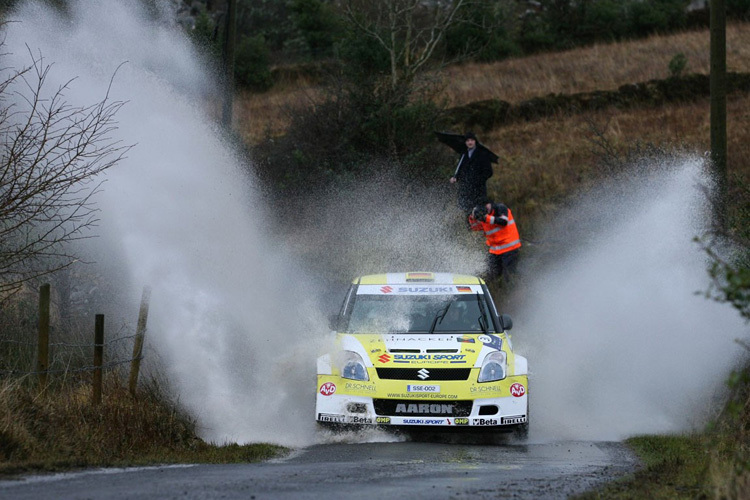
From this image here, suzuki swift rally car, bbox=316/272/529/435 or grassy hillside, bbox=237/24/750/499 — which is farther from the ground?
grassy hillside, bbox=237/24/750/499

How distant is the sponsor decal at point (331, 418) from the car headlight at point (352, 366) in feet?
1.30

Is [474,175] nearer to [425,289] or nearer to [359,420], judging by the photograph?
[425,289]

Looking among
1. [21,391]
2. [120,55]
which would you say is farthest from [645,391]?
[120,55]

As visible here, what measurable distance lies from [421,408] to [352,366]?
797 mm

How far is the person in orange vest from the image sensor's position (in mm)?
16812

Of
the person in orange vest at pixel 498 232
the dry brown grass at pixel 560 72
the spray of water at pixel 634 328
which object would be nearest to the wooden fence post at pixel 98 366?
the spray of water at pixel 634 328

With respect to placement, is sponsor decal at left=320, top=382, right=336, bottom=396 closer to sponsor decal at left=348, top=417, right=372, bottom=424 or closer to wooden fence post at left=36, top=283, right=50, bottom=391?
sponsor decal at left=348, top=417, right=372, bottom=424

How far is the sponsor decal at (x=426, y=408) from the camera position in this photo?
1009 cm

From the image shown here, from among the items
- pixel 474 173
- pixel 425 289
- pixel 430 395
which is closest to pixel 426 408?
pixel 430 395

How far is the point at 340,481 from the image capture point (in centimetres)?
746

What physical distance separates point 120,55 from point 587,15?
35.4 m

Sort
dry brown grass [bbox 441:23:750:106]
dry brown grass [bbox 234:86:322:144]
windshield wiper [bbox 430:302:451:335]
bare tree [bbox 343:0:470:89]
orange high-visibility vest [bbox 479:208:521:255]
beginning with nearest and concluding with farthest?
windshield wiper [bbox 430:302:451:335] → orange high-visibility vest [bbox 479:208:521:255] → bare tree [bbox 343:0:470:89] → dry brown grass [bbox 234:86:322:144] → dry brown grass [bbox 441:23:750:106]

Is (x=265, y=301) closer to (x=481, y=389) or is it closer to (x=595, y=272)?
(x=595, y=272)

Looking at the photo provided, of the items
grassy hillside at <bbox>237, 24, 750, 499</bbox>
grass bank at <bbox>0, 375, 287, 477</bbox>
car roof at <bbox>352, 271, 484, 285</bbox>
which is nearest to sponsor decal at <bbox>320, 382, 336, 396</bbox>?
grass bank at <bbox>0, 375, 287, 477</bbox>
